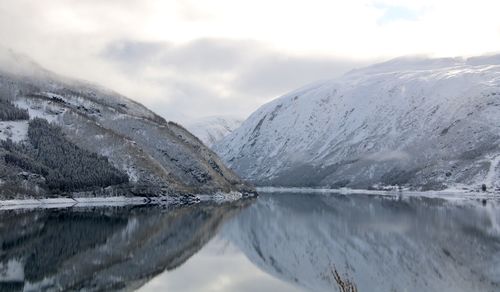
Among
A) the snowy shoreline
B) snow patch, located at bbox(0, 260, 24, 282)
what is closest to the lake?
snow patch, located at bbox(0, 260, 24, 282)

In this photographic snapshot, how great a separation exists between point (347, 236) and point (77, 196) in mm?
112805

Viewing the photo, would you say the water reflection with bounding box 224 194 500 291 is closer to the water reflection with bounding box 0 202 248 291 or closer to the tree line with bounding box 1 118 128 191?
the water reflection with bounding box 0 202 248 291

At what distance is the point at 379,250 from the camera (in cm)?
8175

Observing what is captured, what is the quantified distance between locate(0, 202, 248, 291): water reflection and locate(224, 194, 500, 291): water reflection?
9.55 meters

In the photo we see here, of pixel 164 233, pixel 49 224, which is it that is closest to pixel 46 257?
pixel 164 233

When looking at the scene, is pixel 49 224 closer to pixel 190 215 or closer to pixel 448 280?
pixel 190 215

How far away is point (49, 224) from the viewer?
107312mm

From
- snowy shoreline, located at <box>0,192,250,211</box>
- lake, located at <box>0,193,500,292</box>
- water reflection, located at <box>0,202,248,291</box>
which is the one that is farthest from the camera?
snowy shoreline, located at <box>0,192,250,211</box>

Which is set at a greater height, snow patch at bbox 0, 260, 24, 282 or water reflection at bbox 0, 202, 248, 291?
snow patch at bbox 0, 260, 24, 282

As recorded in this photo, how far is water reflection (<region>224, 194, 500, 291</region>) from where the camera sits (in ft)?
195

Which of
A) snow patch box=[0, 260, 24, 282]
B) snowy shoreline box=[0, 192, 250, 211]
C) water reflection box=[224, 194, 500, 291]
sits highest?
snow patch box=[0, 260, 24, 282]

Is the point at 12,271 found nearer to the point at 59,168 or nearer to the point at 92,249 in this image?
the point at 92,249

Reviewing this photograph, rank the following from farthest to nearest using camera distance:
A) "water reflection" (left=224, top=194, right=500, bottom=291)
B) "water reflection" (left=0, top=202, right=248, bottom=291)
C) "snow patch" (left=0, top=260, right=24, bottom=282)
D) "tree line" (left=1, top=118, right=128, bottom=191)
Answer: "tree line" (left=1, top=118, right=128, bottom=191) → "water reflection" (left=224, top=194, right=500, bottom=291) → "water reflection" (left=0, top=202, right=248, bottom=291) → "snow patch" (left=0, top=260, right=24, bottom=282)

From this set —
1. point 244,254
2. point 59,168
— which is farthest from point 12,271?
point 59,168
